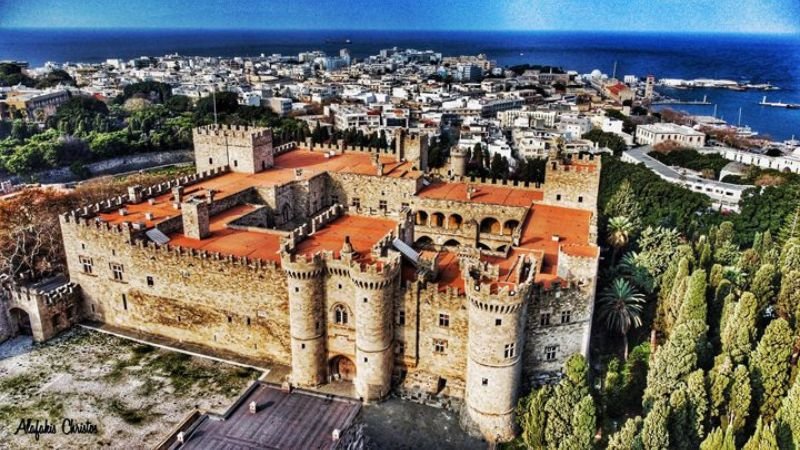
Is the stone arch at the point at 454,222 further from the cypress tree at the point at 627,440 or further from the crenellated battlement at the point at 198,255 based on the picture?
the cypress tree at the point at 627,440

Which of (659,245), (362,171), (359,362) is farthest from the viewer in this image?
(362,171)

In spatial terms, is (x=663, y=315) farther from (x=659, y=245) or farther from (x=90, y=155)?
(x=90, y=155)

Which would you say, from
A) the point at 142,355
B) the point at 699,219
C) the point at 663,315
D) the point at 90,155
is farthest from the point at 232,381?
the point at 90,155

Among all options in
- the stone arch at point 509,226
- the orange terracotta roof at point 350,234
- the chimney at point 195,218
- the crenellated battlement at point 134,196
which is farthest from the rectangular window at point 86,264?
the stone arch at point 509,226

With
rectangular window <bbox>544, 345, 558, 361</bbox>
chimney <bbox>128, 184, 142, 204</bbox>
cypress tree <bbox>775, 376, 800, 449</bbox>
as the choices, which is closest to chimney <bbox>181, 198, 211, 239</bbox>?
chimney <bbox>128, 184, 142, 204</bbox>

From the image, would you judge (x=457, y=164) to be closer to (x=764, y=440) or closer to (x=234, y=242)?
(x=234, y=242)
